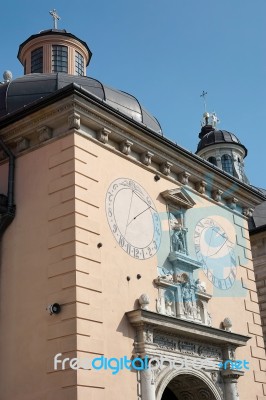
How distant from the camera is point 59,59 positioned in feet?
70.3

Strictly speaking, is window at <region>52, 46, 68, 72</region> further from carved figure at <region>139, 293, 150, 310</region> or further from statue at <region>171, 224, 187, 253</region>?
carved figure at <region>139, 293, 150, 310</region>

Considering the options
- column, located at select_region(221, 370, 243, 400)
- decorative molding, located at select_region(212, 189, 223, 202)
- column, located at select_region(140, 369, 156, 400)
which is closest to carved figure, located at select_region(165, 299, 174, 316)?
column, located at select_region(140, 369, 156, 400)

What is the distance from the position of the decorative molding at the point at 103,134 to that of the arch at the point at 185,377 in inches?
204

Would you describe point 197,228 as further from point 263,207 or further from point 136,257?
point 263,207

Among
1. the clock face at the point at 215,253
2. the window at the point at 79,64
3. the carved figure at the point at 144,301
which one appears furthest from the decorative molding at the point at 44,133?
the window at the point at 79,64

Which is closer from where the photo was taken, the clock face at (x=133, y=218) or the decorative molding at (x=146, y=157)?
the clock face at (x=133, y=218)

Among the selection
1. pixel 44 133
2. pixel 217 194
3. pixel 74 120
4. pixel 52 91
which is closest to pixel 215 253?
pixel 217 194

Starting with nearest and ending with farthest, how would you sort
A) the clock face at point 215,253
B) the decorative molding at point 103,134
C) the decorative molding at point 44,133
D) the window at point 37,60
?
the decorative molding at point 44,133, the decorative molding at point 103,134, the clock face at point 215,253, the window at point 37,60

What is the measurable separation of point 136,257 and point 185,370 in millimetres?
2708

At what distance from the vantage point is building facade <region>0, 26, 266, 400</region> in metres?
12.7

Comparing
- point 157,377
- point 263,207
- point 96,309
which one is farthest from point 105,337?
point 263,207

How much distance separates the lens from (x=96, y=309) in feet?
42.1

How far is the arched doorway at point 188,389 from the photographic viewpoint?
15.1m

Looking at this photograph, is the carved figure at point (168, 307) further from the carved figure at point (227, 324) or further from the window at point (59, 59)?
the window at point (59, 59)
